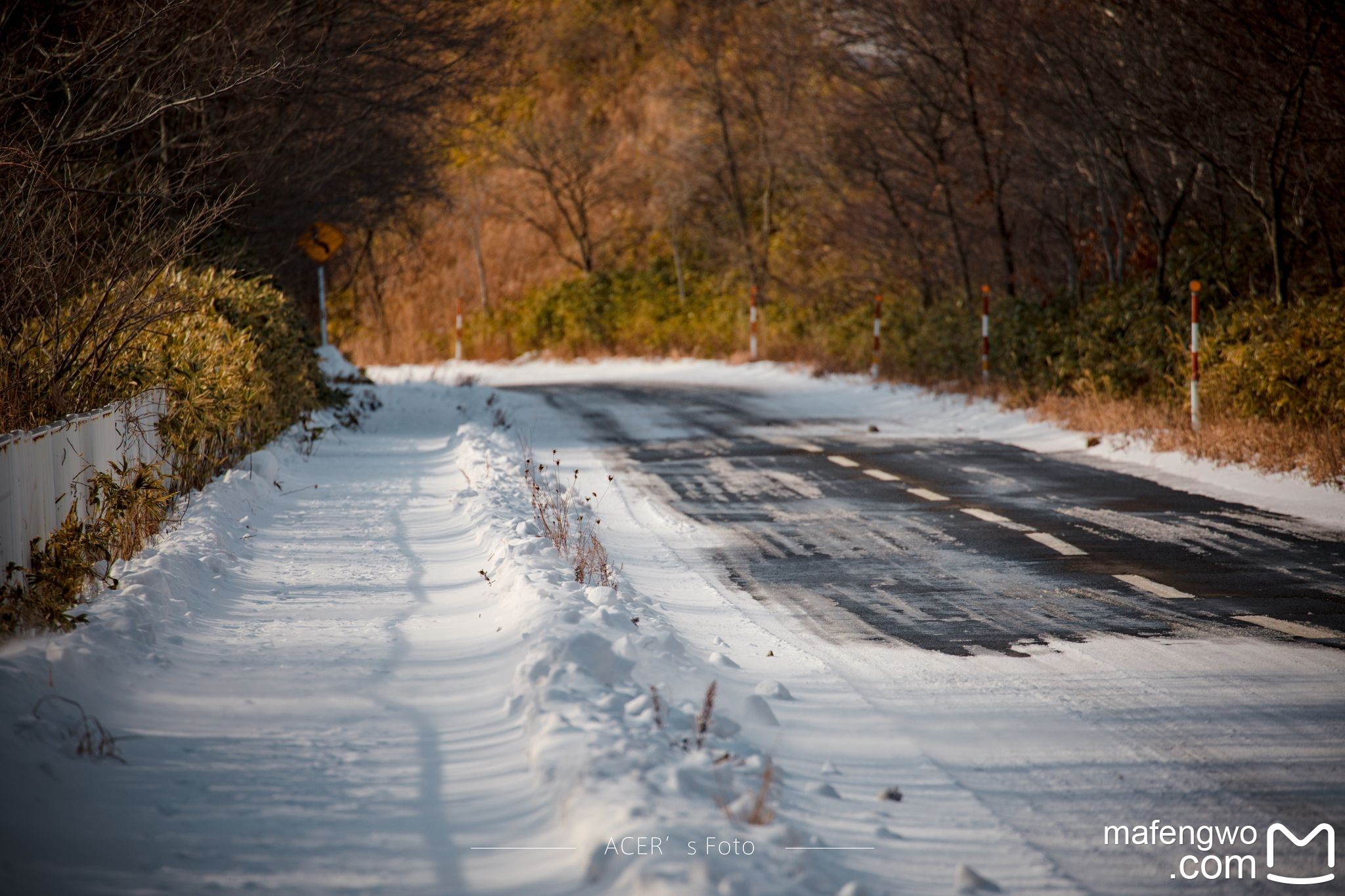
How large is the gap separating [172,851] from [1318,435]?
399 inches

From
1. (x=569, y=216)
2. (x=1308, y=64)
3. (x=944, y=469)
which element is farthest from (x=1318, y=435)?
(x=569, y=216)

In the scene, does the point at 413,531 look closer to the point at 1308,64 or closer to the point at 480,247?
the point at 1308,64

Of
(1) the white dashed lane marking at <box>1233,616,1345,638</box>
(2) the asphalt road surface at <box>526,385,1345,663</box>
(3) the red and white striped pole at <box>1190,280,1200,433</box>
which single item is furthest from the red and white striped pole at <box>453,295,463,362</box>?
(1) the white dashed lane marking at <box>1233,616,1345,638</box>

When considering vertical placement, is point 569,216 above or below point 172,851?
above

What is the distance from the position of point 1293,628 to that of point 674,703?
3241mm

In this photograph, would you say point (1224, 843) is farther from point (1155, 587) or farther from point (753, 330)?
point (753, 330)

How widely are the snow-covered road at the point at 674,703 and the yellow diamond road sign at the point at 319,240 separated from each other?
11580 mm

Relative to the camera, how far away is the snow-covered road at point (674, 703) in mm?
3572

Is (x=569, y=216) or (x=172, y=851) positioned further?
(x=569, y=216)

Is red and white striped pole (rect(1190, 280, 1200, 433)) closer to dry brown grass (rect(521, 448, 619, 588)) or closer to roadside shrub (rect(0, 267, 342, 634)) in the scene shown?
dry brown grass (rect(521, 448, 619, 588))

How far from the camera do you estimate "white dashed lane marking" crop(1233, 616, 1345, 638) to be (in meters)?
5.96

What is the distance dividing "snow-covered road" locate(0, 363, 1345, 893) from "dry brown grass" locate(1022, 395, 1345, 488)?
2.82 feet

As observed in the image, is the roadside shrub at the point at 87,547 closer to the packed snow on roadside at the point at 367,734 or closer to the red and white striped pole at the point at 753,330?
the packed snow on roadside at the point at 367,734

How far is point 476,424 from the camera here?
15.7m
